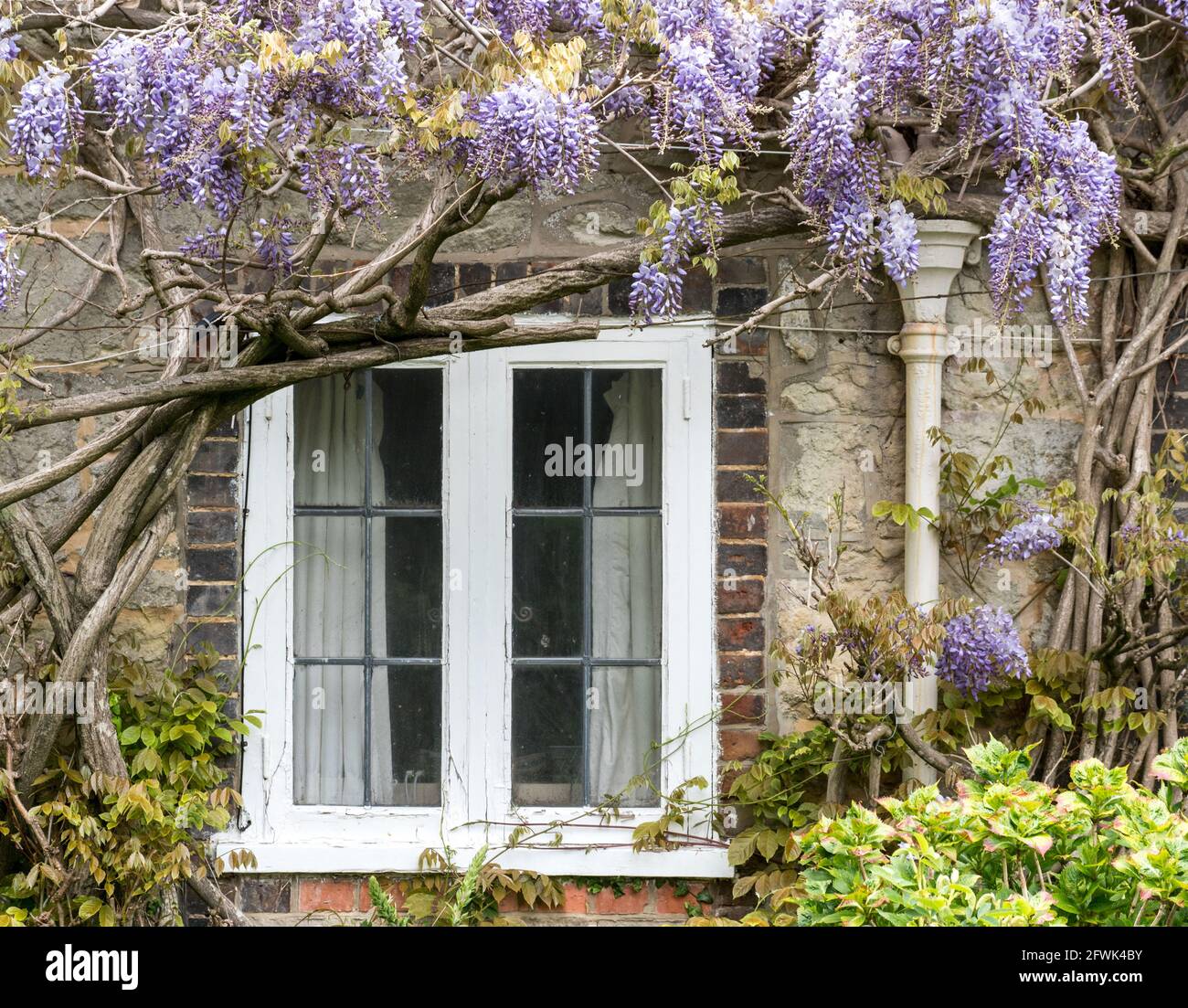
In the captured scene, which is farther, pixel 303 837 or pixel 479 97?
pixel 303 837

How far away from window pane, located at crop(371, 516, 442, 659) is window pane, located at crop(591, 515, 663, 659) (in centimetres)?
47

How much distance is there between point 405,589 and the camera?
363cm

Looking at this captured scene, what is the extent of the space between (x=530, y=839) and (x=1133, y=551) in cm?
180

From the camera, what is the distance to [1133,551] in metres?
3.12

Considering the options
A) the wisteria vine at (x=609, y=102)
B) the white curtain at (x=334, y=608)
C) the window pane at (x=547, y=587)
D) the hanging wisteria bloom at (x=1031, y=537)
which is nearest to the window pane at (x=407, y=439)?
the white curtain at (x=334, y=608)

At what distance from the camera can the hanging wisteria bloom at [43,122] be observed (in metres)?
2.81

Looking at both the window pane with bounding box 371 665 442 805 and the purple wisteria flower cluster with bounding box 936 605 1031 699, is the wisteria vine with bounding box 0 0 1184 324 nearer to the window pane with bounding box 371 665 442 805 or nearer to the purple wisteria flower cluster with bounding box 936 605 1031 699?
the purple wisteria flower cluster with bounding box 936 605 1031 699

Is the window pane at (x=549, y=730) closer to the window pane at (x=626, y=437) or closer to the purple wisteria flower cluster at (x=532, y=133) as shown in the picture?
the window pane at (x=626, y=437)

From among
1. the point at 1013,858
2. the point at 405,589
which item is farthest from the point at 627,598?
the point at 1013,858

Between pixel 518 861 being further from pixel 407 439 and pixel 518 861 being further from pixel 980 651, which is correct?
pixel 980 651

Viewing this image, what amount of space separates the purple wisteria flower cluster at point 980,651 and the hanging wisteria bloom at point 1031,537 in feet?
0.55
